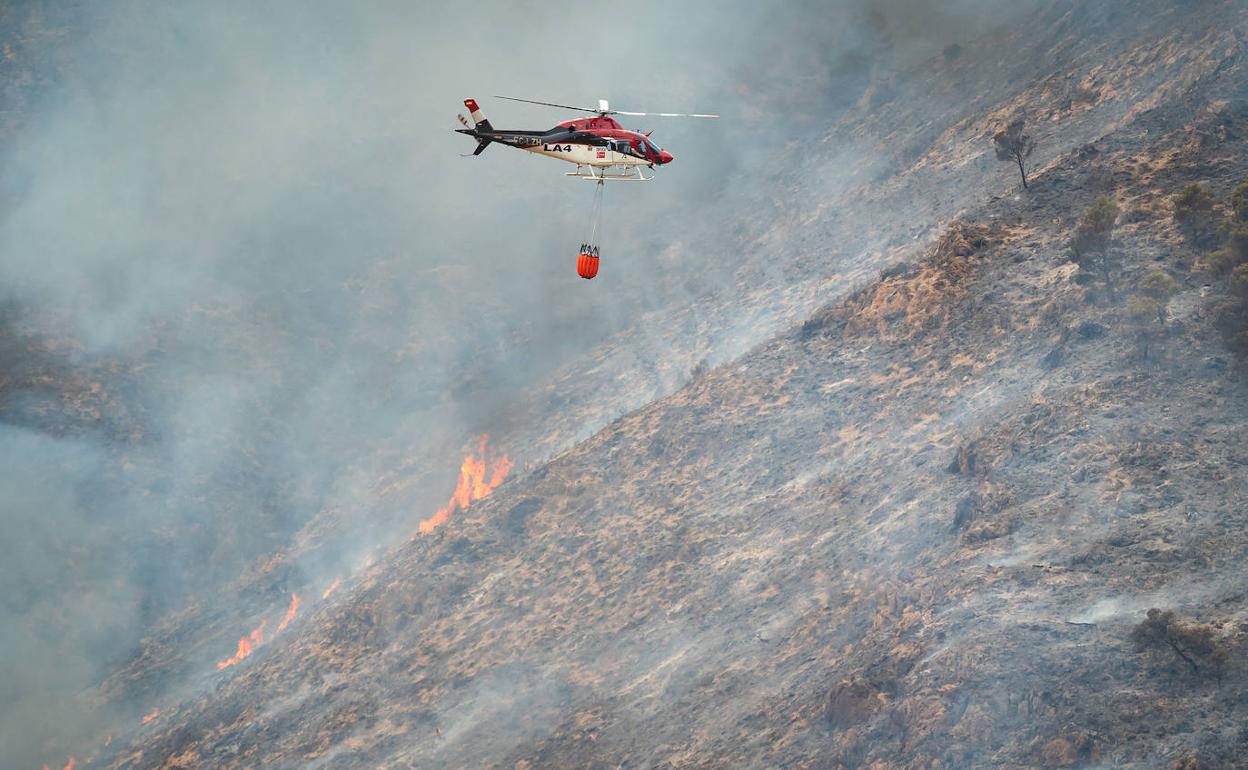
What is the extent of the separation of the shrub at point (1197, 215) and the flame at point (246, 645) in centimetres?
5547

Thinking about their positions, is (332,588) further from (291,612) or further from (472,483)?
(472,483)

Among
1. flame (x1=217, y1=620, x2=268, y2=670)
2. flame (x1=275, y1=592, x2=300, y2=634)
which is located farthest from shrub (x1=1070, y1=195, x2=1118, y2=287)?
flame (x1=217, y1=620, x2=268, y2=670)

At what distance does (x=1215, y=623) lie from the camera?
4909cm

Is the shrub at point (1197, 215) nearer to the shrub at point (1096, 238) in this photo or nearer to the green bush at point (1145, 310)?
the shrub at point (1096, 238)

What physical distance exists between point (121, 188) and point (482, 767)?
67006 millimetres

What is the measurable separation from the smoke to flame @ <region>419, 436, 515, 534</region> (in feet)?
5.68

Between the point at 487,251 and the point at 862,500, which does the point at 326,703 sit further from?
the point at 487,251

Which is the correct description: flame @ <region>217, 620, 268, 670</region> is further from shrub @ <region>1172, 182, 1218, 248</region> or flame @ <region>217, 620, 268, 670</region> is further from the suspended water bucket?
shrub @ <region>1172, 182, 1218, 248</region>

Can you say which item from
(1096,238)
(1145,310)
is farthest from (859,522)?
(1096,238)

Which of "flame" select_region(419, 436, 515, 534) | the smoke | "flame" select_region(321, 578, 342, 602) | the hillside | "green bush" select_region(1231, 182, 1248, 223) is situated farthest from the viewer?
the smoke

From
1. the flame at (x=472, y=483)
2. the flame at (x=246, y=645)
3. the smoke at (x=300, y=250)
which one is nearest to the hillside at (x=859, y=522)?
the flame at (x=246, y=645)

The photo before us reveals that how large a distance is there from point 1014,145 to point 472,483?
38.6m

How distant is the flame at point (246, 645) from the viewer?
272 feet

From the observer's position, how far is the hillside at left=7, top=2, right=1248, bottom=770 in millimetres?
52500
